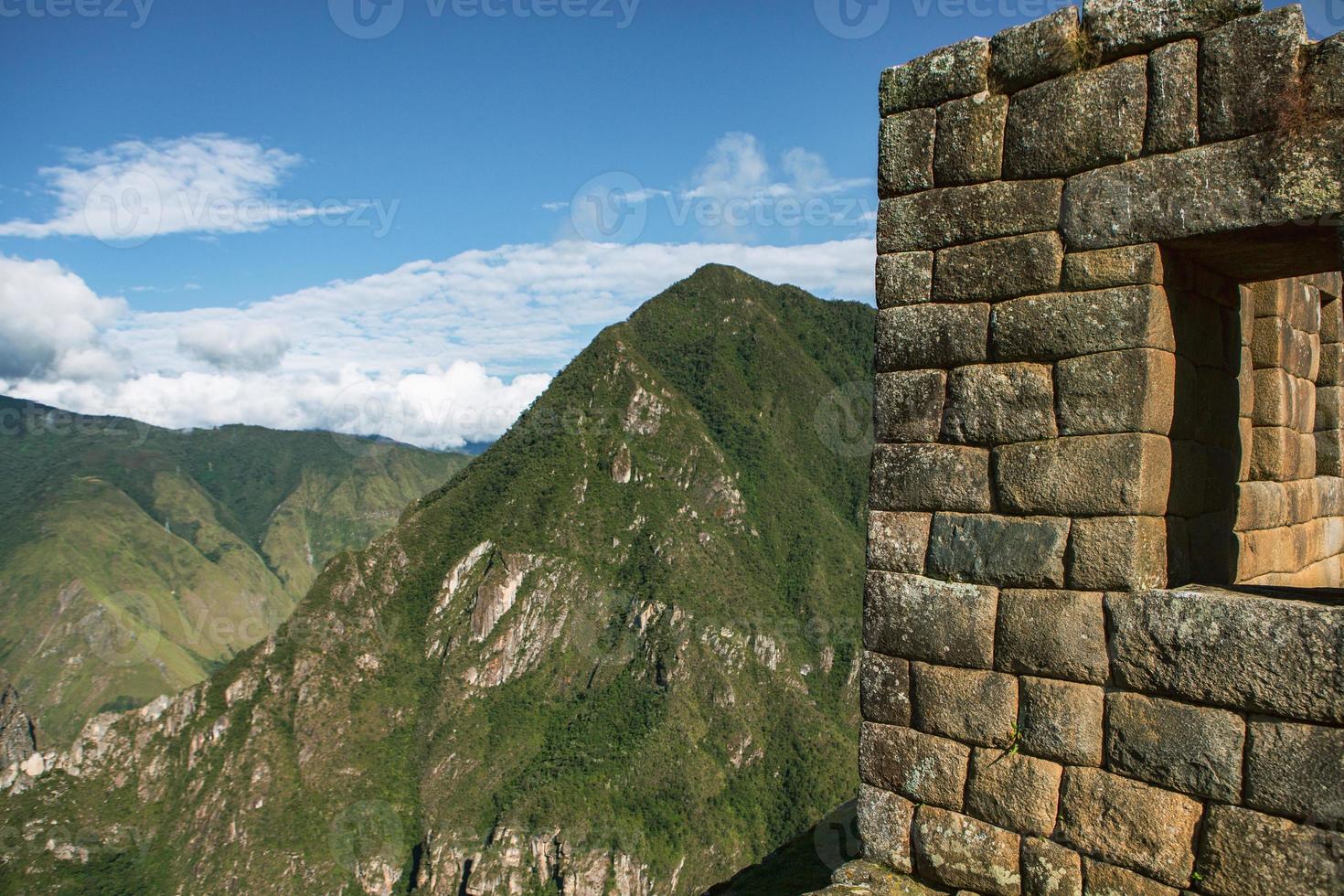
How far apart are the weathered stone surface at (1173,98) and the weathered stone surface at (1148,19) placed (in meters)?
0.07

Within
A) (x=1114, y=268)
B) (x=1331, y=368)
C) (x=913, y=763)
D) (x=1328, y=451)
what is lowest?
(x=913, y=763)

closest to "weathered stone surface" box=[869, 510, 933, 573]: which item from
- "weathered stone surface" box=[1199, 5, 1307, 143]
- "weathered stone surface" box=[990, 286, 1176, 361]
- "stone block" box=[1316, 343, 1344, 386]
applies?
"weathered stone surface" box=[990, 286, 1176, 361]

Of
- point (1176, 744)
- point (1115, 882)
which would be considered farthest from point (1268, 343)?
point (1115, 882)

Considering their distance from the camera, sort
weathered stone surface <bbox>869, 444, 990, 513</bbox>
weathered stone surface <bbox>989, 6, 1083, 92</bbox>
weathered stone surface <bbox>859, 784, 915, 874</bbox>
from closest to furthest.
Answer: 1. weathered stone surface <bbox>989, 6, 1083, 92</bbox>
2. weathered stone surface <bbox>869, 444, 990, 513</bbox>
3. weathered stone surface <bbox>859, 784, 915, 874</bbox>

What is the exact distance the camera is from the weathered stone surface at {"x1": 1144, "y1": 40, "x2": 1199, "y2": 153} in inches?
142

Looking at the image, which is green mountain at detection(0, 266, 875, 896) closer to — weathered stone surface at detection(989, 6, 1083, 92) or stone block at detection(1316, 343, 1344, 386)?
stone block at detection(1316, 343, 1344, 386)

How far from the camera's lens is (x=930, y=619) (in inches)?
165

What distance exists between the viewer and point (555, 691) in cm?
11362

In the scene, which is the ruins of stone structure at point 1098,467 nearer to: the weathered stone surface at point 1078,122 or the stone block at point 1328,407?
the weathered stone surface at point 1078,122

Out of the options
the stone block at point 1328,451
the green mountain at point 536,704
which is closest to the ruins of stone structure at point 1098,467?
the stone block at point 1328,451

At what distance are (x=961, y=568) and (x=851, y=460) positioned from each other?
15725 cm

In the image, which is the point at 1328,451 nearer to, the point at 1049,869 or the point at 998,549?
the point at 998,549

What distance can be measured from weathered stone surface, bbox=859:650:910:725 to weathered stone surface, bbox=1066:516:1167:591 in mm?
984

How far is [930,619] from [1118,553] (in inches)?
36.7
